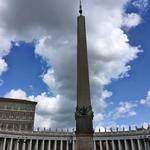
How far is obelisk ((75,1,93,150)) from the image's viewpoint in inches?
872

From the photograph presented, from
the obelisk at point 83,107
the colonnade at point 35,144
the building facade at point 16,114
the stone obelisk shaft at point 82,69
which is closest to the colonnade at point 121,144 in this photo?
the colonnade at point 35,144

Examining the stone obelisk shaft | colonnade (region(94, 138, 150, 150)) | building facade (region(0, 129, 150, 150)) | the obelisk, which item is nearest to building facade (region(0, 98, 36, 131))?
building facade (region(0, 129, 150, 150))

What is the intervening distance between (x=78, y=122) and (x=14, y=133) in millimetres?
56064

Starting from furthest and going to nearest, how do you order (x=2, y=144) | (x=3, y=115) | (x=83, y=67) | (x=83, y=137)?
(x=3, y=115), (x=2, y=144), (x=83, y=67), (x=83, y=137)

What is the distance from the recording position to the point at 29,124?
8825cm

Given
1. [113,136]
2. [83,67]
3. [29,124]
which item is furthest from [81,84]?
[29,124]

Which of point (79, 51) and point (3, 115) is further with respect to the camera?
point (3, 115)

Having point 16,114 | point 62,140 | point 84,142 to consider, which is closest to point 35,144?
point 62,140

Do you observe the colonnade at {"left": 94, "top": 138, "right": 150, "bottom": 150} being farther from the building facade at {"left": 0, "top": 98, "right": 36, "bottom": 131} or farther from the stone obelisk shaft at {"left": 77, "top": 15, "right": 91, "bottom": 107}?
the stone obelisk shaft at {"left": 77, "top": 15, "right": 91, "bottom": 107}

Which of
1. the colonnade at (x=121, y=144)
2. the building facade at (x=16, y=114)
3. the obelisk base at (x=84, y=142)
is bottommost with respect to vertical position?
the obelisk base at (x=84, y=142)

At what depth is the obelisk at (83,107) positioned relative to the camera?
22.1 metres

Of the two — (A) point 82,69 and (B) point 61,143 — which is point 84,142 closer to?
(A) point 82,69

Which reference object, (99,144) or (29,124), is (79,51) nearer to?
(99,144)

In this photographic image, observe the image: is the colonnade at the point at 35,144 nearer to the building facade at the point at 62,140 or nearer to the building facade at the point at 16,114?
the building facade at the point at 62,140
